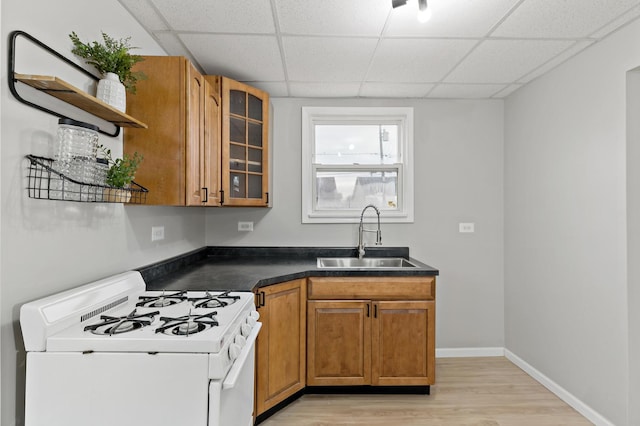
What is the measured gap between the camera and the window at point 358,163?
326cm

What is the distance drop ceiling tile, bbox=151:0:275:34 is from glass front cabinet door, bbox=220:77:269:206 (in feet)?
1.56

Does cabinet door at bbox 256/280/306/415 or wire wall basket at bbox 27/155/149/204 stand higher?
wire wall basket at bbox 27/155/149/204

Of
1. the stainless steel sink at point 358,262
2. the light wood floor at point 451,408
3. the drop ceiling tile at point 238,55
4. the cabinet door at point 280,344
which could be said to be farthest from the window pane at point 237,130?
the light wood floor at point 451,408

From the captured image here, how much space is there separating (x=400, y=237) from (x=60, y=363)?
2667 millimetres

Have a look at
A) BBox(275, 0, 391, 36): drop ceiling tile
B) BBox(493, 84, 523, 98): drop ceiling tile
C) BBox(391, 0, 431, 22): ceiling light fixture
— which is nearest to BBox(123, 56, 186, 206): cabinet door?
BBox(275, 0, 391, 36): drop ceiling tile

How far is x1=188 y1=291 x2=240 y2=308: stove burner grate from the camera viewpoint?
1567 millimetres

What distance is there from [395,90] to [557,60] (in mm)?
1170

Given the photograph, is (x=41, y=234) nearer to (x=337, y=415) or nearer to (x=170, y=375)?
(x=170, y=375)

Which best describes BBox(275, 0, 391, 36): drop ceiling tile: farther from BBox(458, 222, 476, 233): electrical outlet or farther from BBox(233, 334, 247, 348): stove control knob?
BBox(458, 222, 476, 233): electrical outlet

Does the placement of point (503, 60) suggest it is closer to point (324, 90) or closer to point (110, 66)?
point (324, 90)

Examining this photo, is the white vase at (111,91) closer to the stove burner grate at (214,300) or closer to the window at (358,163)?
the stove burner grate at (214,300)

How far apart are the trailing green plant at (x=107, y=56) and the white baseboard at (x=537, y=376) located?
322 cm

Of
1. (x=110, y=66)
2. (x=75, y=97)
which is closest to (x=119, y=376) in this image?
(x=75, y=97)

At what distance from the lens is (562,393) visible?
2451 millimetres
